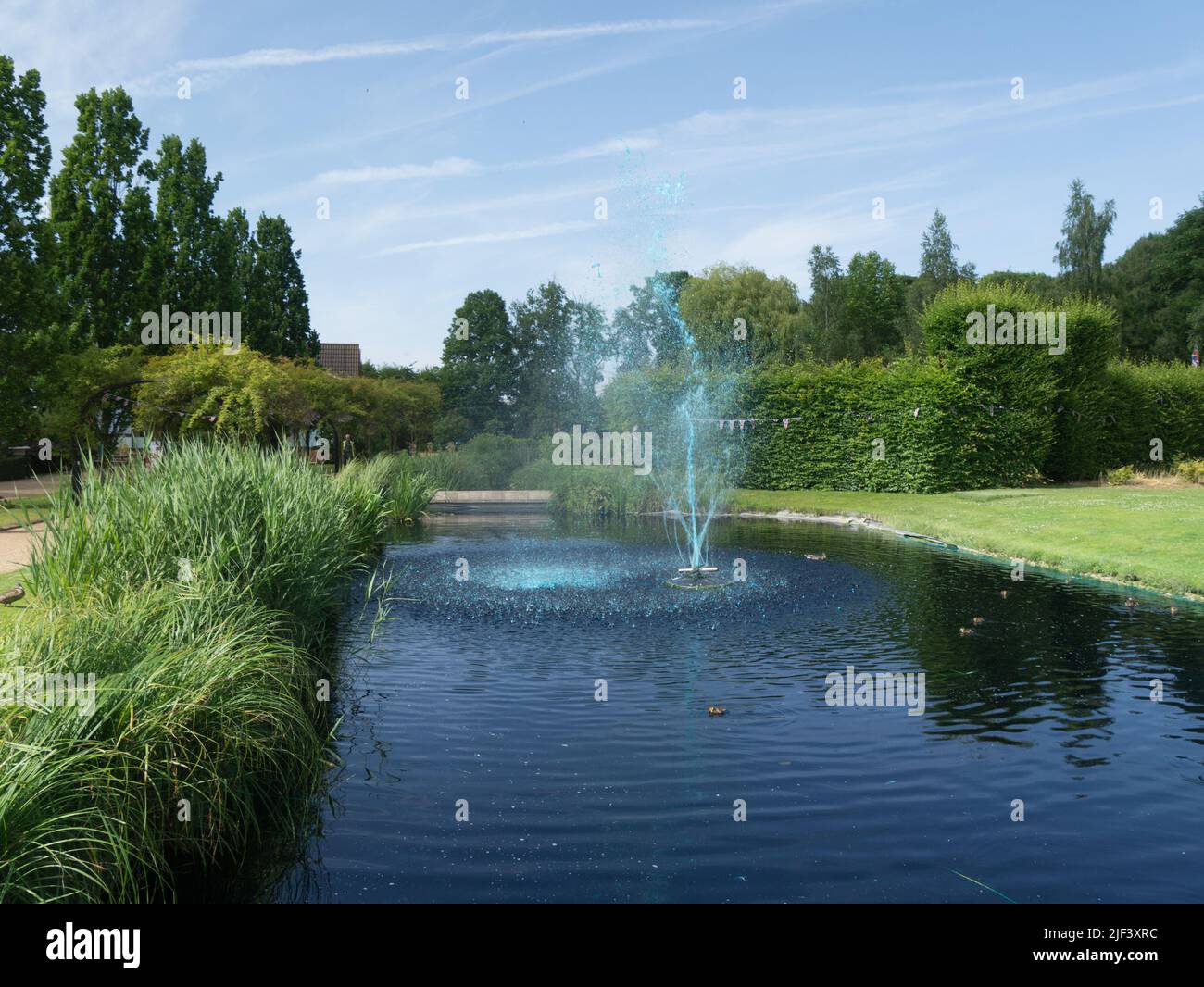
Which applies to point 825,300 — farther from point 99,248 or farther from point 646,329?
point 99,248

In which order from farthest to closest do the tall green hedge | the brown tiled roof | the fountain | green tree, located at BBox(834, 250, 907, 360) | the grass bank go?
the brown tiled roof
green tree, located at BBox(834, 250, 907, 360)
the tall green hedge
the fountain
the grass bank

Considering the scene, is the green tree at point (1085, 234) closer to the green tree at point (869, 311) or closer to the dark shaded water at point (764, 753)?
the green tree at point (869, 311)

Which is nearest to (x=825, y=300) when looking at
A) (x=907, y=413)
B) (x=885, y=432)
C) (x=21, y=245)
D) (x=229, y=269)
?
(x=885, y=432)

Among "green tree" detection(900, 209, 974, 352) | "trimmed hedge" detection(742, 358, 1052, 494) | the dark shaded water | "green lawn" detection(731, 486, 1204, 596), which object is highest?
"green tree" detection(900, 209, 974, 352)

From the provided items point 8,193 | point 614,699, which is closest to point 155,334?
point 8,193

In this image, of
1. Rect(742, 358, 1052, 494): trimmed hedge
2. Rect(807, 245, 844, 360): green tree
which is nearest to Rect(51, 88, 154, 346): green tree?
Rect(742, 358, 1052, 494): trimmed hedge

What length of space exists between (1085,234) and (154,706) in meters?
60.5

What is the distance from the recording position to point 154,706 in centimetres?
511

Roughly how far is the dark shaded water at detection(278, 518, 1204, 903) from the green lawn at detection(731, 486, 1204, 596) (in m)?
1.29

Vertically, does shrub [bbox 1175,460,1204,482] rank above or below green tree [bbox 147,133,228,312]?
below

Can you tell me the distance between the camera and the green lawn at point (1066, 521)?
13961 millimetres

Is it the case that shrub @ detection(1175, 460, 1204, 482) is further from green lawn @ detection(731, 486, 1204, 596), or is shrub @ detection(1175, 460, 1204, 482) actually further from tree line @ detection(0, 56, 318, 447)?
tree line @ detection(0, 56, 318, 447)

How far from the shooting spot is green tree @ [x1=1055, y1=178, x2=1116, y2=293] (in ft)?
178
